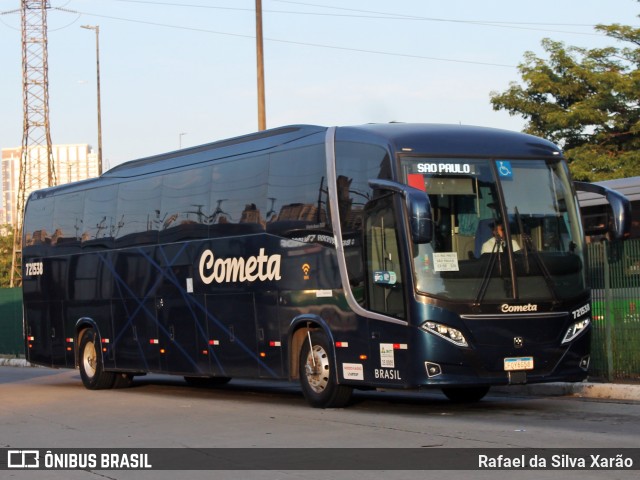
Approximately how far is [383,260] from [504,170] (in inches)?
74.5

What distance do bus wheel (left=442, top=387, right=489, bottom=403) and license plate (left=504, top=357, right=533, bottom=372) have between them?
2.25m

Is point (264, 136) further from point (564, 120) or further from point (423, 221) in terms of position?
point (564, 120)

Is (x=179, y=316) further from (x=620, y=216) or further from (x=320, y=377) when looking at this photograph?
(x=620, y=216)

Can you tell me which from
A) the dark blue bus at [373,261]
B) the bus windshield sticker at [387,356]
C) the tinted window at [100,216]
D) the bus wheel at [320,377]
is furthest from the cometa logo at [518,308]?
the tinted window at [100,216]

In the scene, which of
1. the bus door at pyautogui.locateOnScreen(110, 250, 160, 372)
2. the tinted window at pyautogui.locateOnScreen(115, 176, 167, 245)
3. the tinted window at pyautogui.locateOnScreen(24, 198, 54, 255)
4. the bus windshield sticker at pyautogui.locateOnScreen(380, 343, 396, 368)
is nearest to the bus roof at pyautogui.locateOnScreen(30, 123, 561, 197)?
the bus windshield sticker at pyautogui.locateOnScreen(380, 343, 396, 368)

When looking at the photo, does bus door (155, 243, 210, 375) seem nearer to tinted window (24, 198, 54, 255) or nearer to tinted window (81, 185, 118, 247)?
tinted window (81, 185, 118, 247)

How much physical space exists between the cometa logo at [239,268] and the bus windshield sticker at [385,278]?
7.56 feet

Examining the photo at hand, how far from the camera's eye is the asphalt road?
34.3 feet

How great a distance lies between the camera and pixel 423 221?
1345 cm

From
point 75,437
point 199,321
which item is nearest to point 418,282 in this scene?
point 75,437

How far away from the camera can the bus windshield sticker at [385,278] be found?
1448 centimetres

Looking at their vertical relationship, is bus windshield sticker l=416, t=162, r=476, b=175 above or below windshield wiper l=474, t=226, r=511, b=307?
above

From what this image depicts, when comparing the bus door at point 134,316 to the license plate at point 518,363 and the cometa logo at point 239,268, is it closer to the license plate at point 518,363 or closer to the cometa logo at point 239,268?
the cometa logo at point 239,268

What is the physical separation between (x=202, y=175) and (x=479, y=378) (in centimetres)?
663
